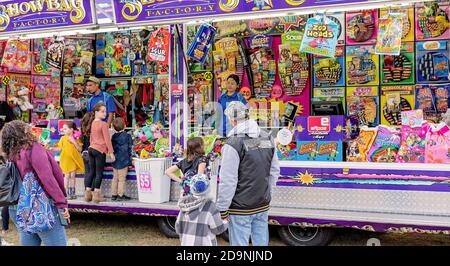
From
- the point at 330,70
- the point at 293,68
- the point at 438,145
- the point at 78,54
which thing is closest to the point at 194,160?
the point at 438,145

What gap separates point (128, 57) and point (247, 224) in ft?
22.5

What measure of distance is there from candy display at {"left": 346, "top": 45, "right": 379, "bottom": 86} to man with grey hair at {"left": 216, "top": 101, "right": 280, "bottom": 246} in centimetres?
514

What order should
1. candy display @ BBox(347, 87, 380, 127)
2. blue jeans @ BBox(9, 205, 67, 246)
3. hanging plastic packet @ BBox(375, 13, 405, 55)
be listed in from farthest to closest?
candy display @ BBox(347, 87, 380, 127) < hanging plastic packet @ BBox(375, 13, 405, 55) < blue jeans @ BBox(9, 205, 67, 246)

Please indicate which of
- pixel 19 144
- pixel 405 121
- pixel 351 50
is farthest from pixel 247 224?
pixel 351 50

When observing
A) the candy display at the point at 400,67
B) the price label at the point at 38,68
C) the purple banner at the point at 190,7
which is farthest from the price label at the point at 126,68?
the candy display at the point at 400,67

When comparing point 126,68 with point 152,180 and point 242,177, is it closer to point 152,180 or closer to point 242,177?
point 152,180

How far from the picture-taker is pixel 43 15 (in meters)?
7.85

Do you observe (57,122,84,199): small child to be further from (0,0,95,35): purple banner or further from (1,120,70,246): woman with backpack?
(1,120,70,246): woman with backpack

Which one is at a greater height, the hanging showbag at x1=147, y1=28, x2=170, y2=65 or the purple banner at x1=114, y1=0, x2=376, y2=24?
the purple banner at x1=114, y1=0, x2=376, y2=24

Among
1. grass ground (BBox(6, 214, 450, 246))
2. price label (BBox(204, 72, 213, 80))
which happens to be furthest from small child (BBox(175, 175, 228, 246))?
price label (BBox(204, 72, 213, 80))

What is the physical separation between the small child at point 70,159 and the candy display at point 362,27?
16.0 ft

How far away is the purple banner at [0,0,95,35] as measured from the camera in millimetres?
7559

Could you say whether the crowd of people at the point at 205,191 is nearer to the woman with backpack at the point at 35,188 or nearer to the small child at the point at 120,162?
the woman with backpack at the point at 35,188

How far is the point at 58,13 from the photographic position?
7734 mm
